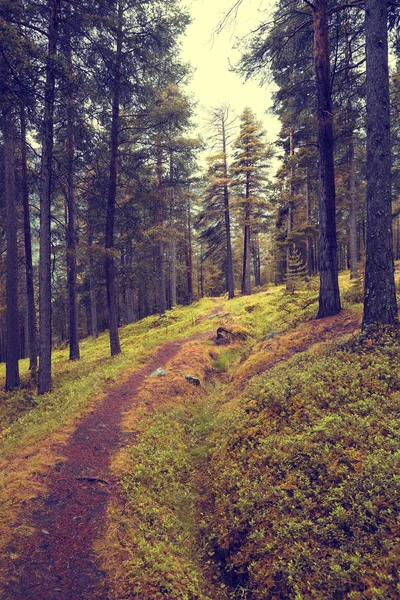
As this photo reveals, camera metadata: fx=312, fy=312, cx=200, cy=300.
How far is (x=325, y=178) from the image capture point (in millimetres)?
9945

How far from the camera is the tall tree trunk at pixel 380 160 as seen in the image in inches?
270

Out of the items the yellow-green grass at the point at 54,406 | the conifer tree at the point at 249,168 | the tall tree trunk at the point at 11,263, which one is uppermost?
the conifer tree at the point at 249,168

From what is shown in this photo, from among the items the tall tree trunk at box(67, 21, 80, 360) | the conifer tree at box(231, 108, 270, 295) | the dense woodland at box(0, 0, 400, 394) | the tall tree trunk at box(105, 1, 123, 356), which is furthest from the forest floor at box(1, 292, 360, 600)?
the conifer tree at box(231, 108, 270, 295)

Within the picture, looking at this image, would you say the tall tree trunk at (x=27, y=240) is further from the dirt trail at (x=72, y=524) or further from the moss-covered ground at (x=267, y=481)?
the dirt trail at (x=72, y=524)

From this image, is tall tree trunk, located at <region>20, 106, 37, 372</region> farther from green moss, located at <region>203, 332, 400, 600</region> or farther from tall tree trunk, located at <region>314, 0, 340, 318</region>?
green moss, located at <region>203, 332, 400, 600</region>

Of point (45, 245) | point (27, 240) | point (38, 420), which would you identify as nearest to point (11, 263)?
point (27, 240)

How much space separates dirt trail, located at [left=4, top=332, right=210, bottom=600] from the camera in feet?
12.2

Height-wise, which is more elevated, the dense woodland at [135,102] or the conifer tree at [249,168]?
the conifer tree at [249,168]

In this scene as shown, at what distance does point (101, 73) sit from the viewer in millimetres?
11273

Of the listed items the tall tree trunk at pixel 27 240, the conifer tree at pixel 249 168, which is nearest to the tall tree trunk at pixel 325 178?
the tall tree trunk at pixel 27 240

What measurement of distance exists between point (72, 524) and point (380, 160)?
9008 mm

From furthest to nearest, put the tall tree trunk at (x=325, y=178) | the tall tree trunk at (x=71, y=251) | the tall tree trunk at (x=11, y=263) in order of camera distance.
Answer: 1. the tall tree trunk at (x=71, y=251)
2. the tall tree trunk at (x=11, y=263)
3. the tall tree trunk at (x=325, y=178)

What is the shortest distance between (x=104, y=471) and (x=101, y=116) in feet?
42.4

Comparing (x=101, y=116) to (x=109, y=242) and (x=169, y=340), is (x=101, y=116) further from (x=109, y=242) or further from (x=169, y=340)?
(x=169, y=340)
